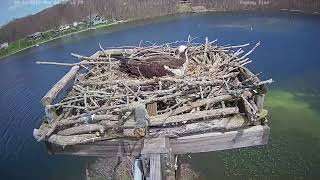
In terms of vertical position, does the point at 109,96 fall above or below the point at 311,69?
above

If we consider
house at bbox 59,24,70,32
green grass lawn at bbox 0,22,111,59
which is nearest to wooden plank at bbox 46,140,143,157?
green grass lawn at bbox 0,22,111,59

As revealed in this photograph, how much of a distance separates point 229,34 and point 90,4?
14.5 m

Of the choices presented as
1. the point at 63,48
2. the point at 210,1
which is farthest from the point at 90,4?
the point at 210,1

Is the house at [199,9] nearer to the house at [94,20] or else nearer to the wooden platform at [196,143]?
the house at [94,20]

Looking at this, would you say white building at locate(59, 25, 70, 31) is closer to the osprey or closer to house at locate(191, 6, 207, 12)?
house at locate(191, 6, 207, 12)

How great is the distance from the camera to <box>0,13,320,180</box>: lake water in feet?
40.5

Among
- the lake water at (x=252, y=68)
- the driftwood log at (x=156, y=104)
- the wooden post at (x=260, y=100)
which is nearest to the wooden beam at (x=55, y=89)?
the driftwood log at (x=156, y=104)

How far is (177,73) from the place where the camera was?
4.47 m

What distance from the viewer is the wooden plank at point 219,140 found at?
3633 mm

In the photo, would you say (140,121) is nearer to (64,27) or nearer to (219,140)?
(219,140)

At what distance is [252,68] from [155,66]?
52.9ft

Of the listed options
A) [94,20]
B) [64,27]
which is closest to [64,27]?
[64,27]

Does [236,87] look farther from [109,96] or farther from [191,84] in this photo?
[109,96]

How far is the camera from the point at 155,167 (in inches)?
120
